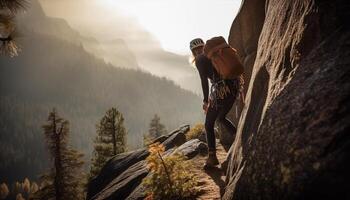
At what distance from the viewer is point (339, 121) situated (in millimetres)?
3090

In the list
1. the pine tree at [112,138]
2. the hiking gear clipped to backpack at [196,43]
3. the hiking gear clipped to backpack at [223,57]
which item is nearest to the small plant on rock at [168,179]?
the hiking gear clipped to backpack at [223,57]

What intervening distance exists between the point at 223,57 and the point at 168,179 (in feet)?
9.68

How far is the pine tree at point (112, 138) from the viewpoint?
117 ft

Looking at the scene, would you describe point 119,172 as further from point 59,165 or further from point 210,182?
point 59,165

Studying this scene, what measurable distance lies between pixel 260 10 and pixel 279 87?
6.01 meters

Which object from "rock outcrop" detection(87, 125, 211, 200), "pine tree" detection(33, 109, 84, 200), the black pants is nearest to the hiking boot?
the black pants

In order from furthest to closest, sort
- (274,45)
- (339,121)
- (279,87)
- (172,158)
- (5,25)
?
(5,25) → (172,158) → (274,45) → (279,87) → (339,121)

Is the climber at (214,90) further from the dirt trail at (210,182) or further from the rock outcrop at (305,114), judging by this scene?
the rock outcrop at (305,114)

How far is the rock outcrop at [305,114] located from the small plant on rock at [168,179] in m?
1.92

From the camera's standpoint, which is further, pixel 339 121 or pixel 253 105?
pixel 253 105

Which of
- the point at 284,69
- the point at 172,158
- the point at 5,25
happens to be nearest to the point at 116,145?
the point at 5,25

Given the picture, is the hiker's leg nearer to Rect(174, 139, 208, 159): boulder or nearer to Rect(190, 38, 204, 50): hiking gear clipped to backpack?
Rect(190, 38, 204, 50): hiking gear clipped to backpack

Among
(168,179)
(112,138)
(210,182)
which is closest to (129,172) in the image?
(210,182)

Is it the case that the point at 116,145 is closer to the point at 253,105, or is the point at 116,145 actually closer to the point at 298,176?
the point at 253,105
